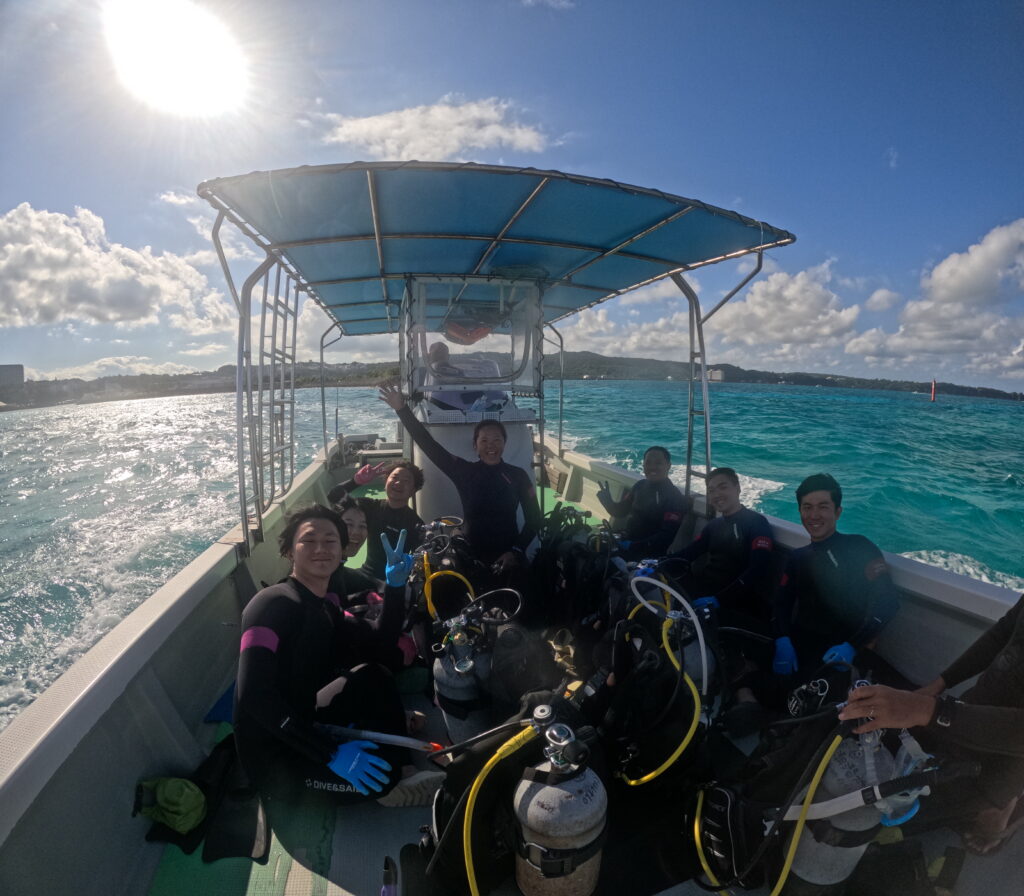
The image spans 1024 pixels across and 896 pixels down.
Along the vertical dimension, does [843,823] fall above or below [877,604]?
below

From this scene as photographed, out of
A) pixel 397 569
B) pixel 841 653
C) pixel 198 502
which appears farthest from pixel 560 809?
pixel 198 502

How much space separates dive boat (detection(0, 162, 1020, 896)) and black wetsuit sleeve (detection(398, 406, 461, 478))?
0.88m

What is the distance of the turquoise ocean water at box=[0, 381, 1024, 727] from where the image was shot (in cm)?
612

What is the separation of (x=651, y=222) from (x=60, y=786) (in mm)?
3585

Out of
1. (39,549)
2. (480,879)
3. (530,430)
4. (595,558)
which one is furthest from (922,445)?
(39,549)

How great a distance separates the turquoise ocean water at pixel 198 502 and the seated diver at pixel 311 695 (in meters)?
3.68

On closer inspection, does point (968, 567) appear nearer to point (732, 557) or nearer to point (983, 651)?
point (732, 557)

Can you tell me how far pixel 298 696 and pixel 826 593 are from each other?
7.89 ft

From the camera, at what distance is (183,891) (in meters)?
1.63

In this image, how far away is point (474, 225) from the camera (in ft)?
11.4

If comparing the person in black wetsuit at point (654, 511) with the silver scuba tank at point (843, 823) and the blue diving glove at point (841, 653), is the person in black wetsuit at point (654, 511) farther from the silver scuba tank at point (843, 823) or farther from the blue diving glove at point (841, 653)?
the silver scuba tank at point (843, 823)

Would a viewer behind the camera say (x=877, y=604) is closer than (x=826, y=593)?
Yes

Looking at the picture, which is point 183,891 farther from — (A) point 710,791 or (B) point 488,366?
(B) point 488,366

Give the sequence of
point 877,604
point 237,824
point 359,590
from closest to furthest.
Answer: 1. point 237,824
2. point 877,604
3. point 359,590
